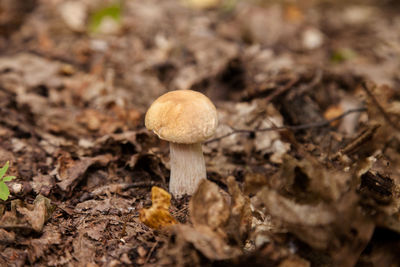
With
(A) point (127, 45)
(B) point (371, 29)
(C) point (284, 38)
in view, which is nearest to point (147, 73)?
(A) point (127, 45)

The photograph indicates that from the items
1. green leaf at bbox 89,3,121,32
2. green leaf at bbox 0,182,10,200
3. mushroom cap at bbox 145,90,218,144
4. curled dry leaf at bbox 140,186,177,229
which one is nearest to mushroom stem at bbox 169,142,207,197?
mushroom cap at bbox 145,90,218,144

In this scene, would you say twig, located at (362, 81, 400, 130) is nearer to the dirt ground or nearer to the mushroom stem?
the dirt ground

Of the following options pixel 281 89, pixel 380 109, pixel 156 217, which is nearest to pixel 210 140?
pixel 281 89

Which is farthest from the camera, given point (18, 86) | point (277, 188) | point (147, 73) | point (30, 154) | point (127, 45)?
point (127, 45)

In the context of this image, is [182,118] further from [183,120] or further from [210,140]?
[210,140]

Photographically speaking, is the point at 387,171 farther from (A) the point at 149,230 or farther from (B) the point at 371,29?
(B) the point at 371,29

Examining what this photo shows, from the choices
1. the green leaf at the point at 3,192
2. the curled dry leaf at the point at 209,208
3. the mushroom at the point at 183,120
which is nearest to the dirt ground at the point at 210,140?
the curled dry leaf at the point at 209,208
